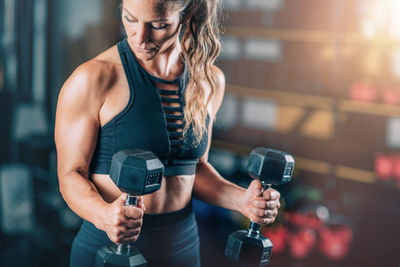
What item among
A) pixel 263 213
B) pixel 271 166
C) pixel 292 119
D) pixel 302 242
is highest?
pixel 271 166

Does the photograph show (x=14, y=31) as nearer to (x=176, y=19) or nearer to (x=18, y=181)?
(x=18, y=181)

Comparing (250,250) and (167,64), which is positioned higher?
(167,64)

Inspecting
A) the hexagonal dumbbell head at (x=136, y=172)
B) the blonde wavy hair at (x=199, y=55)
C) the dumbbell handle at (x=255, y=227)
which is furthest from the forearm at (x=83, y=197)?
the dumbbell handle at (x=255, y=227)

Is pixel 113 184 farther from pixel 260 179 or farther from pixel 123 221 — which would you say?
pixel 260 179

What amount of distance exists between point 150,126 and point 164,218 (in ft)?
0.84

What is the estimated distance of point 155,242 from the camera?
118 cm

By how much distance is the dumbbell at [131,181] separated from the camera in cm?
90

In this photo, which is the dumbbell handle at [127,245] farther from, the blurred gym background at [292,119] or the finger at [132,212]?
the blurred gym background at [292,119]

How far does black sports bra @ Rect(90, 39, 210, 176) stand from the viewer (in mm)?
1093

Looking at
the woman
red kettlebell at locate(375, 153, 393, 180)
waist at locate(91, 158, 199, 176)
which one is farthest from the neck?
red kettlebell at locate(375, 153, 393, 180)

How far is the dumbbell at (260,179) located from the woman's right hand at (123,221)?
286mm

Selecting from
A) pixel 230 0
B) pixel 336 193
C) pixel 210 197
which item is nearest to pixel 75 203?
→ pixel 210 197

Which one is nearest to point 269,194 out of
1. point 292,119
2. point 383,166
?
point 383,166

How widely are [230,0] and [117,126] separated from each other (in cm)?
322
